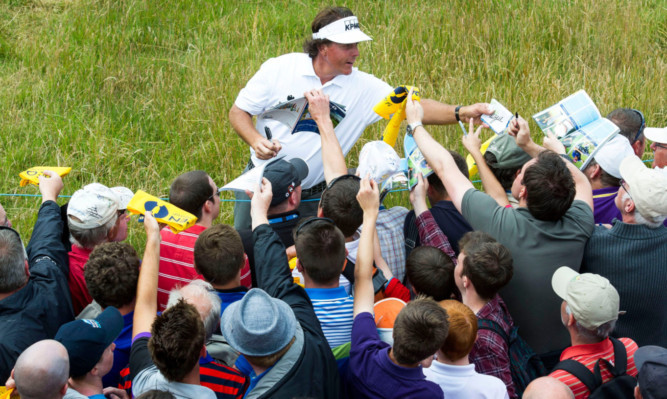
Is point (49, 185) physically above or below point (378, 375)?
above

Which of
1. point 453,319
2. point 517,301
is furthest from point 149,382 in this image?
point 517,301

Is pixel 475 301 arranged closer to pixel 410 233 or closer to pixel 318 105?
pixel 410 233

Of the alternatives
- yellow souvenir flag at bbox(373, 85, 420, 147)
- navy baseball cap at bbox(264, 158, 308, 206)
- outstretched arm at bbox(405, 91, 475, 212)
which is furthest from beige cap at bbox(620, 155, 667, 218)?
navy baseball cap at bbox(264, 158, 308, 206)

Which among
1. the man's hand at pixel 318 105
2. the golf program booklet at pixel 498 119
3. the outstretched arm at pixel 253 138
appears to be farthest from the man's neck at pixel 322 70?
the golf program booklet at pixel 498 119

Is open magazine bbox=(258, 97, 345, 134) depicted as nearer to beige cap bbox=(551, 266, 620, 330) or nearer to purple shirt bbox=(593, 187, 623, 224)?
purple shirt bbox=(593, 187, 623, 224)

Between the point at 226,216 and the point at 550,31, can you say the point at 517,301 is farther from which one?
the point at 550,31

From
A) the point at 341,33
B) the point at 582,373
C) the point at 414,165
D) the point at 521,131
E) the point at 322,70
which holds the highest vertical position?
the point at 341,33

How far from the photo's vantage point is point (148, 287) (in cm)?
332

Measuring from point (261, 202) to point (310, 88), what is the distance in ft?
4.72

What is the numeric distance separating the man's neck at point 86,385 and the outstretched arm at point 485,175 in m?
2.40

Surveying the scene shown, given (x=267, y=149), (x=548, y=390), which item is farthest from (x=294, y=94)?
(x=548, y=390)

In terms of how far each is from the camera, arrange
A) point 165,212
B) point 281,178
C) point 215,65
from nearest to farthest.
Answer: point 165,212 → point 281,178 → point 215,65

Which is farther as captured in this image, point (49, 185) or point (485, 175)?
point (485, 175)

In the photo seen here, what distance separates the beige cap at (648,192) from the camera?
3.48 meters
